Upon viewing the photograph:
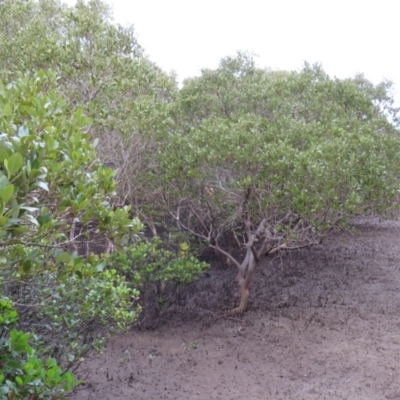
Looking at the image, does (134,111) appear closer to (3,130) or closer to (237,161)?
(237,161)

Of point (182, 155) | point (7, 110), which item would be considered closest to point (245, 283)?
point (182, 155)

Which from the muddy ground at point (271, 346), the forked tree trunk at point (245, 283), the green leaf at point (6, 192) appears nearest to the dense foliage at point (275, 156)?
the forked tree trunk at point (245, 283)

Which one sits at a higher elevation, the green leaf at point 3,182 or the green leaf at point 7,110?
the green leaf at point 7,110

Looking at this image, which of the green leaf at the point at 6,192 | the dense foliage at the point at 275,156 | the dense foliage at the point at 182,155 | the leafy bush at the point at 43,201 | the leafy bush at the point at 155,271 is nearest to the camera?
the green leaf at the point at 6,192

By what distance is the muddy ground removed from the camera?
6273 mm

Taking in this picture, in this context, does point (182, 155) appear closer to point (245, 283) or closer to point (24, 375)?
point (245, 283)

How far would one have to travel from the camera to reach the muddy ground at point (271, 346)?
627 cm

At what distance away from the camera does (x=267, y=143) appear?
7320 millimetres

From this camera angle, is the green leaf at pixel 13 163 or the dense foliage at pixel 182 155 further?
the dense foliage at pixel 182 155

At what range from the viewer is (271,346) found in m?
7.67

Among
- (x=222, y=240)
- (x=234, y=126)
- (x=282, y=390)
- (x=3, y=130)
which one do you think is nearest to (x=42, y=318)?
(x=3, y=130)

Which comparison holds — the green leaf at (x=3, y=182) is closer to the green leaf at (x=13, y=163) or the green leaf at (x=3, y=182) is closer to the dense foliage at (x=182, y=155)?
the green leaf at (x=13, y=163)

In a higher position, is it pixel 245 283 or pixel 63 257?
pixel 63 257

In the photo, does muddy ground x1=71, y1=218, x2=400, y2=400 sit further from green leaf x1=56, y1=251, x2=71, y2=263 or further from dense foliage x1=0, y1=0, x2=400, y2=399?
green leaf x1=56, y1=251, x2=71, y2=263
